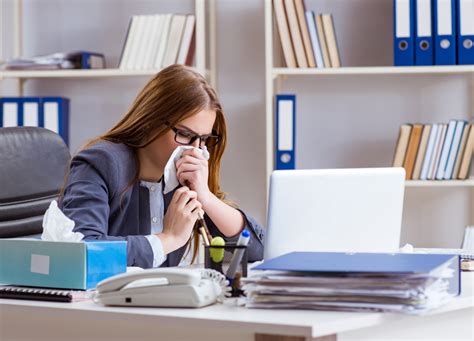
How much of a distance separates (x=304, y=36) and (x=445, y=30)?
529 mm

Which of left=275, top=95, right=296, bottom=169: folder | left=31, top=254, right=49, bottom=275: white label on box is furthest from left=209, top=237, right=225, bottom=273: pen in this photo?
left=275, top=95, right=296, bottom=169: folder

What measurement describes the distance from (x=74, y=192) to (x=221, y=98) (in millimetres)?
1642

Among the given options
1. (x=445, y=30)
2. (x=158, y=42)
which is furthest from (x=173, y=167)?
(x=445, y=30)

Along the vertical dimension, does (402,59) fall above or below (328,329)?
above

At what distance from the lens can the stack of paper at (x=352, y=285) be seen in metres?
1.24

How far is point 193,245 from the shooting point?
2346 millimetres

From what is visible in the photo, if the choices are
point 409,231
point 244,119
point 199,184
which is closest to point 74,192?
point 199,184

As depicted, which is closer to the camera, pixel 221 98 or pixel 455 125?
pixel 455 125

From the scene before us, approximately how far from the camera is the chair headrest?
7.50ft

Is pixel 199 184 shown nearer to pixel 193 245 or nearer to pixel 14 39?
pixel 193 245

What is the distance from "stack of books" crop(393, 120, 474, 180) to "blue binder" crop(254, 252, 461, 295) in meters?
1.82

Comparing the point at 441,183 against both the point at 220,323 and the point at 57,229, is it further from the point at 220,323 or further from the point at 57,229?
the point at 220,323

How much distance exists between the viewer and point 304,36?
10.6 feet

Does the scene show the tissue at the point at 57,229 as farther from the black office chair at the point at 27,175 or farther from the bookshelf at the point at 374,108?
the bookshelf at the point at 374,108
